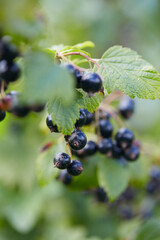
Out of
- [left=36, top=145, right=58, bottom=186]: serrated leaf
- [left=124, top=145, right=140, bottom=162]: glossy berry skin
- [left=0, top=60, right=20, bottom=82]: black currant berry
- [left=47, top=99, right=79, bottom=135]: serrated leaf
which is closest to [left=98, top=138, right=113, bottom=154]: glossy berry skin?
[left=124, top=145, right=140, bottom=162]: glossy berry skin

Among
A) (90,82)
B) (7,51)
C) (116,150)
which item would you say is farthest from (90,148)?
(7,51)

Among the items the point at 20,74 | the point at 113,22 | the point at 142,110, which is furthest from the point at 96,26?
the point at 20,74

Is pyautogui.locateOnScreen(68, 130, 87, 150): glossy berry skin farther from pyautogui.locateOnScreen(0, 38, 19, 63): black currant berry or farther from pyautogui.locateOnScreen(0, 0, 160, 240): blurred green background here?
pyautogui.locateOnScreen(0, 0, 160, 240): blurred green background

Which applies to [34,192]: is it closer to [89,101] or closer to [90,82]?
[89,101]

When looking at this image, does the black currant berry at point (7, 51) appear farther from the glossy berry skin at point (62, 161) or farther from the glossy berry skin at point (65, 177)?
the glossy berry skin at point (65, 177)

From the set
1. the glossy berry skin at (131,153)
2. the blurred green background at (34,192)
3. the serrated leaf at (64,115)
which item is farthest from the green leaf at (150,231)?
the serrated leaf at (64,115)
